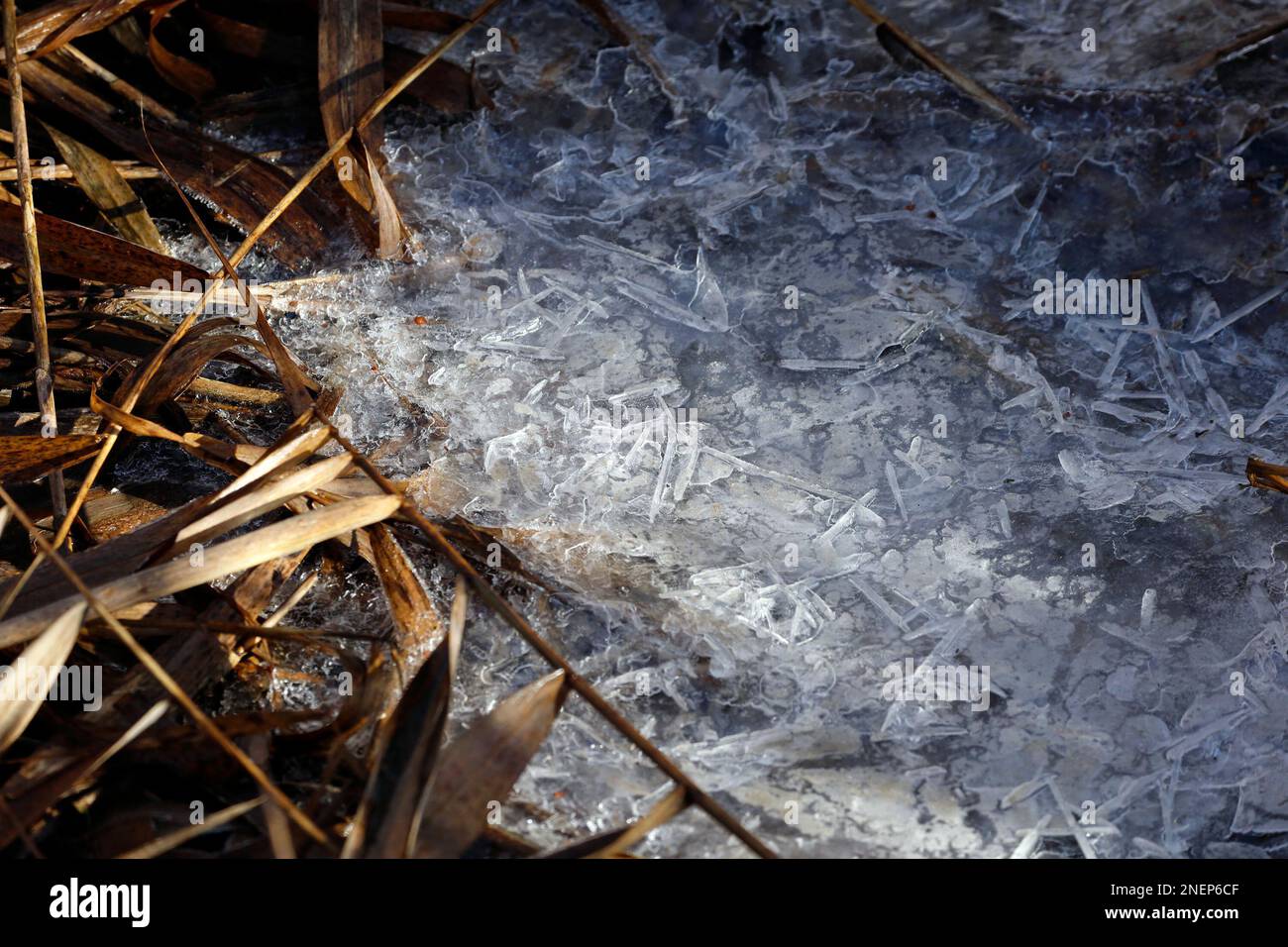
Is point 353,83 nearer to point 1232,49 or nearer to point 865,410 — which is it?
point 865,410

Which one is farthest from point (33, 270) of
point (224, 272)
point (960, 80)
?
point (960, 80)

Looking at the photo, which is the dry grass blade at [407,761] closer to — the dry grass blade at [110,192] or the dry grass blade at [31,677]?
the dry grass blade at [31,677]

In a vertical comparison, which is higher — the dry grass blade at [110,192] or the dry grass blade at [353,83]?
the dry grass blade at [353,83]

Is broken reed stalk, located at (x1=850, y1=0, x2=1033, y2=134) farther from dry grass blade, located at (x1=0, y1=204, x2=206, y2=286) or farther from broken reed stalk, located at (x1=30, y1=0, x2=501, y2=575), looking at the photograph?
dry grass blade, located at (x1=0, y1=204, x2=206, y2=286)

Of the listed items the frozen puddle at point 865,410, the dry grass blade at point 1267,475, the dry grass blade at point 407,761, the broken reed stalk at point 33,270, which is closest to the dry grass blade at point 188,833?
the dry grass blade at point 407,761

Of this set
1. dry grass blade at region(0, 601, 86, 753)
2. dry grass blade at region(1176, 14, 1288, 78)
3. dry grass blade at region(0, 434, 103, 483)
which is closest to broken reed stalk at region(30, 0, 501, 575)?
dry grass blade at region(0, 434, 103, 483)

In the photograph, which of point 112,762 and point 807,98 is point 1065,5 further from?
point 112,762
